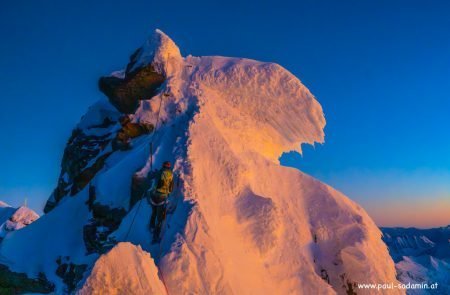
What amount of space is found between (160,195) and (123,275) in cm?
328

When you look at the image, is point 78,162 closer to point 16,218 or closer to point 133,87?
point 133,87

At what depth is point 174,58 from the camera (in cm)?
1978

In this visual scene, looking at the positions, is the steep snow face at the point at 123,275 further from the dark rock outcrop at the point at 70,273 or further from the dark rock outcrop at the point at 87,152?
the dark rock outcrop at the point at 87,152

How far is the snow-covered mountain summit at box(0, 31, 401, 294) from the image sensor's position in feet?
37.9

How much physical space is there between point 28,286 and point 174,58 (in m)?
11.7

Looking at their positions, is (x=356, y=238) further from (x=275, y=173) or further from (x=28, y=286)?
(x=28, y=286)

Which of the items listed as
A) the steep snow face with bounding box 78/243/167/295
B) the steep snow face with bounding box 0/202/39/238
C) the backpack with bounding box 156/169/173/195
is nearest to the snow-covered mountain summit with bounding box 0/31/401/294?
the steep snow face with bounding box 78/243/167/295

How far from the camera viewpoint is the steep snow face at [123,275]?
8.61 m

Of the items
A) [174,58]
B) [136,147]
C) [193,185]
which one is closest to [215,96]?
[174,58]

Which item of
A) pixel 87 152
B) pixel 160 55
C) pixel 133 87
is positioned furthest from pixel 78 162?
pixel 160 55

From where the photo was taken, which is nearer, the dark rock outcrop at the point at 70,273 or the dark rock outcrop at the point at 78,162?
the dark rock outcrop at the point at 70,273

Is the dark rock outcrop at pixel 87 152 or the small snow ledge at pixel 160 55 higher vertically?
the small snow ledge at pixel 160 55

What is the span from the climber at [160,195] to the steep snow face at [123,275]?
8.02 feet

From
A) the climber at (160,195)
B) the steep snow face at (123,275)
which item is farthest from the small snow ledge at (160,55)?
the steep snow face at (123,275)
